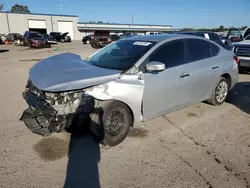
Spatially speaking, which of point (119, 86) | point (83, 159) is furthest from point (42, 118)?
point (119, 86)

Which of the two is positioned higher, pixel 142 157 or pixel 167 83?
pixel 167 83

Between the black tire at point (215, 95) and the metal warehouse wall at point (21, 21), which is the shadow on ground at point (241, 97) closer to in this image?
the black tire at point (215, 95)

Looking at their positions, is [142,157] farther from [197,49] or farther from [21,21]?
[21,21]

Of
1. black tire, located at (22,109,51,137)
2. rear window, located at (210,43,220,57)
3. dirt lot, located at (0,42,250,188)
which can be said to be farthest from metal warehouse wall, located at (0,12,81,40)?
rear window, located at (210,43,220,57)

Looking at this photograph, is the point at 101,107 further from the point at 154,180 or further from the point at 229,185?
the point at 229,185

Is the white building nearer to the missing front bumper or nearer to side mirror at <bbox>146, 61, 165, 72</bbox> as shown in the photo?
the missing front bumper

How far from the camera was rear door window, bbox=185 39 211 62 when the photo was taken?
428cm

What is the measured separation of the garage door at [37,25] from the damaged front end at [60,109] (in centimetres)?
5088

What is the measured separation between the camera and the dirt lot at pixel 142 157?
8.81 feet

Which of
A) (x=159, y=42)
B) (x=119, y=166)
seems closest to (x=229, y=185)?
(x=119, y=166)

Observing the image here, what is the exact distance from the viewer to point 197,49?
4.47 metres

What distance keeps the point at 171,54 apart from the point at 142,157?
1.94 m

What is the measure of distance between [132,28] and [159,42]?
2657 inches

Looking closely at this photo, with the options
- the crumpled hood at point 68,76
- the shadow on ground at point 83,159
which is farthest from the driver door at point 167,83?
the shadow on ground at point 83,159
